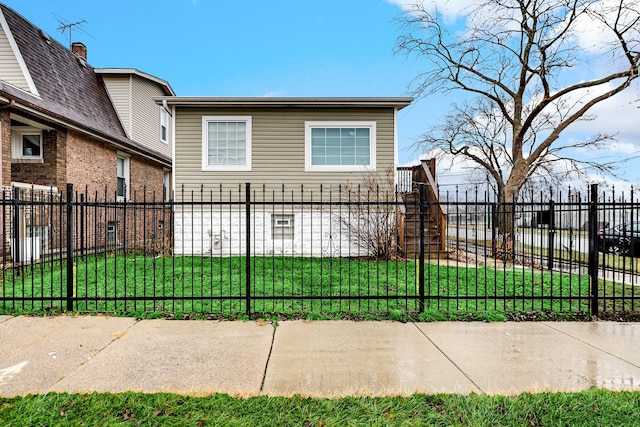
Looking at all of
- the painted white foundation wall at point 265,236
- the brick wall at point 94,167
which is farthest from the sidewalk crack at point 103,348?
the brick wall at point 94,167

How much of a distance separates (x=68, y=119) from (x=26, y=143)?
1.99 metres

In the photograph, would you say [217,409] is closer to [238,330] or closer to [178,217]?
[238,330]

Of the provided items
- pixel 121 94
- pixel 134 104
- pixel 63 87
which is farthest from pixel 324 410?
pixel 121 94

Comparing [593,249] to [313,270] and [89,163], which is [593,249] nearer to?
[313,270]

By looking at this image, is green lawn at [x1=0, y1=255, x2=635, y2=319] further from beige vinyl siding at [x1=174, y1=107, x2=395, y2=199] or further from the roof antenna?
the roof antenna

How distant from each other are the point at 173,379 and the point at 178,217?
8744 millimetres

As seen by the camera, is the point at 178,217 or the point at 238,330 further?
the point at 178,217

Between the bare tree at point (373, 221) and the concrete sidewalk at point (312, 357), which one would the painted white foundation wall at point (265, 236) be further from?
the concrete sidewalk at point (312, 357)

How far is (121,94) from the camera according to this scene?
16203 mm

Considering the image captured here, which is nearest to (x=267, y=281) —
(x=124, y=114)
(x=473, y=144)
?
(x=124, y=114)

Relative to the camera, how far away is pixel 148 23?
1315 centimetres

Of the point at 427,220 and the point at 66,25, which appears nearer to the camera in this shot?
the point at 427,220

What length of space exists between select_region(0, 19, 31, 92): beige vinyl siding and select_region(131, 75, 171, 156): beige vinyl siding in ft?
15.4

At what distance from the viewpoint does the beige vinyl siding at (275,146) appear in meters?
11.4
